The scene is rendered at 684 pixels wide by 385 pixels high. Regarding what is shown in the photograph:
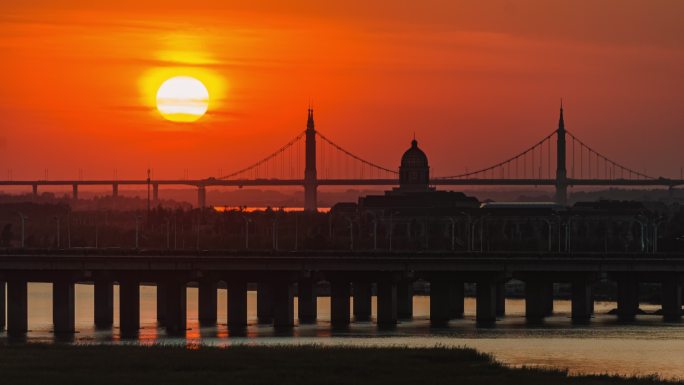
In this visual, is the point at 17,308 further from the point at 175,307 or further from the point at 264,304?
the point at 264,304

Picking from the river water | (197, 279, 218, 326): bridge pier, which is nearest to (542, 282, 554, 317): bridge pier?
the river water

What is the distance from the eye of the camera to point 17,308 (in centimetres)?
13512

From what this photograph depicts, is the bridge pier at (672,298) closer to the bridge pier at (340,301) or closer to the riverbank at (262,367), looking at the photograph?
the bridge pier at (340,301)

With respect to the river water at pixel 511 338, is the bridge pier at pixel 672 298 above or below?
above

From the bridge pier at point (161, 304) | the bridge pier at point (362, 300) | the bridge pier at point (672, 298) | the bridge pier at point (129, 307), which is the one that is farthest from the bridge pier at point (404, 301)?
the bridge pier at point (129, 307)

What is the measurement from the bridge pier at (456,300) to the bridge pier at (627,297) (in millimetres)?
12773

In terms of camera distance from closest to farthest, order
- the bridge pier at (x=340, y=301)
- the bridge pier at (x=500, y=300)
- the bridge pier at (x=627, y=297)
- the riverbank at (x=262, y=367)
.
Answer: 1. the riverbank at (x=262, y=367)
2. the bridge pier at (x=340, y=301)
3. the bridge pier at (x=627, y=297)
4. the bridge pier at (x=500, y=300)

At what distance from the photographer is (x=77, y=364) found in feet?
282

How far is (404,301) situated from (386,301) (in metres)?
13.5

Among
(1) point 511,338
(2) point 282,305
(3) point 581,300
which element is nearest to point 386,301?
(2) point 282,305

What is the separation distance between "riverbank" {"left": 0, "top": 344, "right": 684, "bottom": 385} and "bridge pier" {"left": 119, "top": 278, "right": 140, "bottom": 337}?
3742 centimetres

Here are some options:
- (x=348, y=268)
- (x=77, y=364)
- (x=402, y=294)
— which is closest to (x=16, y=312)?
(x=348, y=268)

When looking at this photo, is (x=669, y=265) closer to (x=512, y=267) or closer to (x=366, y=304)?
(x=512, y=267)

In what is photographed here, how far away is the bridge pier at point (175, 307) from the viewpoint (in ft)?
435
